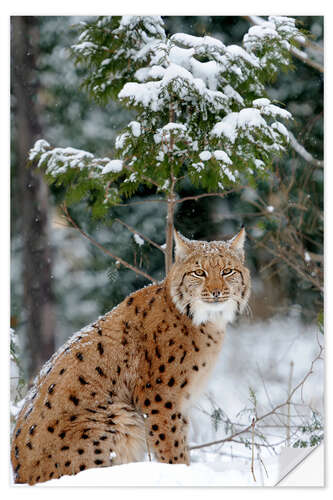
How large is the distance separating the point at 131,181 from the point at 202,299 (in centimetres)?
90

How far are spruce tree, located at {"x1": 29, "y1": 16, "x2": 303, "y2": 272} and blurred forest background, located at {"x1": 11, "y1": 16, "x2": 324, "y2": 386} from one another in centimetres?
7

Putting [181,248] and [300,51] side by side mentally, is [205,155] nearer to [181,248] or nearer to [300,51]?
[181,248]

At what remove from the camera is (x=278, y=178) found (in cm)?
402

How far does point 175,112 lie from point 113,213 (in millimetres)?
762

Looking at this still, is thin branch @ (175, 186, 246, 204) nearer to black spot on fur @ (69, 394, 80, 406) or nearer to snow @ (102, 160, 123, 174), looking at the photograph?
snow @ (102, 160, 123, 174)

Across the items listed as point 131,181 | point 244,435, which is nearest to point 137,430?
point 244,435

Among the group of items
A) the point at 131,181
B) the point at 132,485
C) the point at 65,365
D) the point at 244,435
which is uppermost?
the point at 131,181

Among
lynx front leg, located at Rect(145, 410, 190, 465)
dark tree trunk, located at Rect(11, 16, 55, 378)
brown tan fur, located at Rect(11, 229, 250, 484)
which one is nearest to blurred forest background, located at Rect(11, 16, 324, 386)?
dark tree trunk, located at Rect(11, 16, 55, 378)

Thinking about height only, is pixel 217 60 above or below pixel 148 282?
above

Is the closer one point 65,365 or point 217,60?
point 65,365

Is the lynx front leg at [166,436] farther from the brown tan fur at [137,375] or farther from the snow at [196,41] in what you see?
the snow at [196,41]

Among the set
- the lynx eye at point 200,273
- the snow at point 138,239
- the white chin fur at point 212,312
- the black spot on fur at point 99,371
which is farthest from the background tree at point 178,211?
the black spot on fur at point 99,371

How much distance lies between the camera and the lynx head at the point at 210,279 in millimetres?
3727
